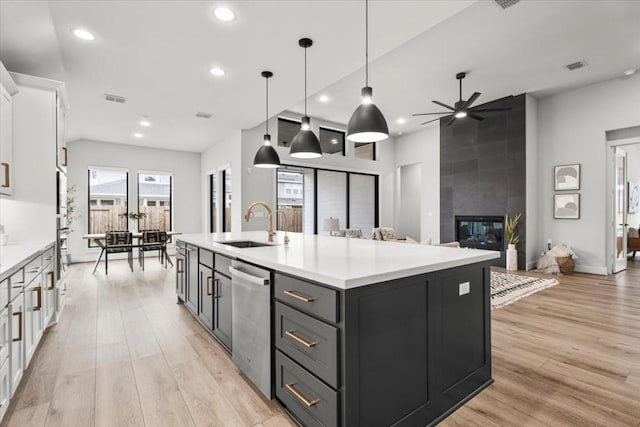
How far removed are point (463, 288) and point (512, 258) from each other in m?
5.16

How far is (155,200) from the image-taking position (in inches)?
339

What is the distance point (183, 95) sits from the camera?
15.5 ft

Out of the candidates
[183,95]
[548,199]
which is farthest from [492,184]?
[183,95]

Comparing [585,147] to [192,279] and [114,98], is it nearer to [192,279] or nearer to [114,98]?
[192,279]

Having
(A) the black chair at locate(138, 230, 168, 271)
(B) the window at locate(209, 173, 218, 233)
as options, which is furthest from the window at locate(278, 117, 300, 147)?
(A) the black chair at locate(138, 230, 168, 271)

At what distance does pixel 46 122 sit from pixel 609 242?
851 cm

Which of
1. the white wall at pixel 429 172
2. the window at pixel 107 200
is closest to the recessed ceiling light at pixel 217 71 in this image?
the window at pixel 107 200

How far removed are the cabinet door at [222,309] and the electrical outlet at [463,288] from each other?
→ 1.62m

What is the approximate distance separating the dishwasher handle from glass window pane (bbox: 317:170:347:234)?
18.6ft

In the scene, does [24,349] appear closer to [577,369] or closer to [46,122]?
[46,122]

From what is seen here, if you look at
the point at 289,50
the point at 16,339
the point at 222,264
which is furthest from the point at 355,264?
the point at 289,50

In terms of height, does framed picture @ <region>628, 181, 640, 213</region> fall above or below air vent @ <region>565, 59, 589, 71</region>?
below

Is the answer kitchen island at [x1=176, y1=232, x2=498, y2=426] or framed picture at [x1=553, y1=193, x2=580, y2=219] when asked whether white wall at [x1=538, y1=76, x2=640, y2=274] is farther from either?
kitchen island at [x1=176, y1=232, x2=498, y2=426]

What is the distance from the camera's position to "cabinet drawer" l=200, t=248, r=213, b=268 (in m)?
2.78
